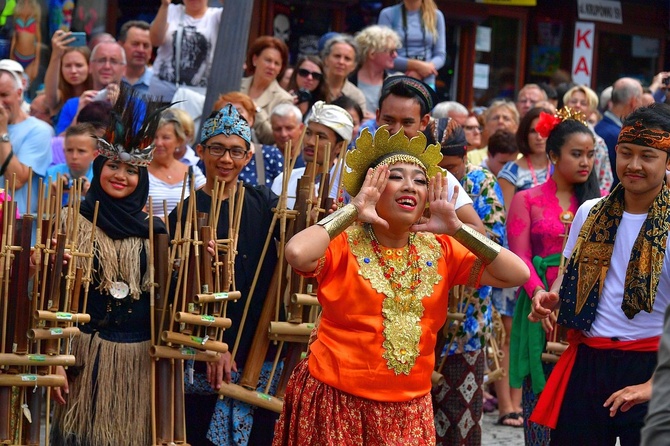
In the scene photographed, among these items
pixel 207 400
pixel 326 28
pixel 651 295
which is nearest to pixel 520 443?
pixel 207 400

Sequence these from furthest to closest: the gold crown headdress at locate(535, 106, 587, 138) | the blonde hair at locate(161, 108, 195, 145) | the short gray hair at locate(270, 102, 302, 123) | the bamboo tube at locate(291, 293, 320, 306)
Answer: the short gray hair at locate(270, 102, 302, 123) → the blonde hair at locate(161, 108, 195, 145) → the gold crown headdress at locate(535, 106, 587, 138) → the bamboo tube at locate(291, 293, 320, 306)

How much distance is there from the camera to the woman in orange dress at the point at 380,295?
14.7 ft

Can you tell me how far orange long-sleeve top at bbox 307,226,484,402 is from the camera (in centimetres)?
450

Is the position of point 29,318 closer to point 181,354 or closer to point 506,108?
point 181,354

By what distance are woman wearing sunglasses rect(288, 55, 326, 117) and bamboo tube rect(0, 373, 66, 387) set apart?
446cm

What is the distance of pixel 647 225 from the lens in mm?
4875

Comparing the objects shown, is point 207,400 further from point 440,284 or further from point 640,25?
point 640,25

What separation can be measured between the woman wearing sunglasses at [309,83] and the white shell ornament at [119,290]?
4026 millimetres

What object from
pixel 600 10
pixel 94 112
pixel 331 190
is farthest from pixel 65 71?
pixel 600 10

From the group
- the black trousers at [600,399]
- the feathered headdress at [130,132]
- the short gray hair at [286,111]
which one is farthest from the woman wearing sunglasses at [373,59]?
the black trousers at [600,399]

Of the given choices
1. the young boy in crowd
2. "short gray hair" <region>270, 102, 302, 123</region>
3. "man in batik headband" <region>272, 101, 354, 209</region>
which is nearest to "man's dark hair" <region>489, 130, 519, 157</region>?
"short gray hair" <region>270, 102, 302, 123</region>

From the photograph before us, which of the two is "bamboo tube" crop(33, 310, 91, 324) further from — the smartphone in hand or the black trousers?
the smartphone in hand

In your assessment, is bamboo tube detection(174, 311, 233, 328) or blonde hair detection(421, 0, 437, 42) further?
blonde hair detection(421, 0, 437, 42)

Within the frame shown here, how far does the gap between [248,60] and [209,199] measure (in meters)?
3.75
